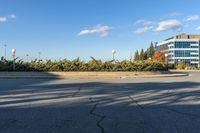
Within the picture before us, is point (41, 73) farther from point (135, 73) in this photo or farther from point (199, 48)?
point (199, 48)

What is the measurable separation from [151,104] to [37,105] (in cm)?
355

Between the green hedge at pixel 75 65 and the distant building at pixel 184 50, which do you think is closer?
the green hedge at pixel 75 65

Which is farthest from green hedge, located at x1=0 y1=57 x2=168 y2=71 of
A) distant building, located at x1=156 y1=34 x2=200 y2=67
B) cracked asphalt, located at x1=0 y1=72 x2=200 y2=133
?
distant building, located at x1=156 y1=34 x2=200 y2=67

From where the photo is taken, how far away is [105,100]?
12.0m

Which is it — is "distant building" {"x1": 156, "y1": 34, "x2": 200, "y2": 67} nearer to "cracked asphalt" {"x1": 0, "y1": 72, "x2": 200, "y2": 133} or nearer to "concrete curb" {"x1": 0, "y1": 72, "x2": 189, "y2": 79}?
"concrete curb" {"x1": 0, "y1": 72, "x2": 189, "y2": 79}
